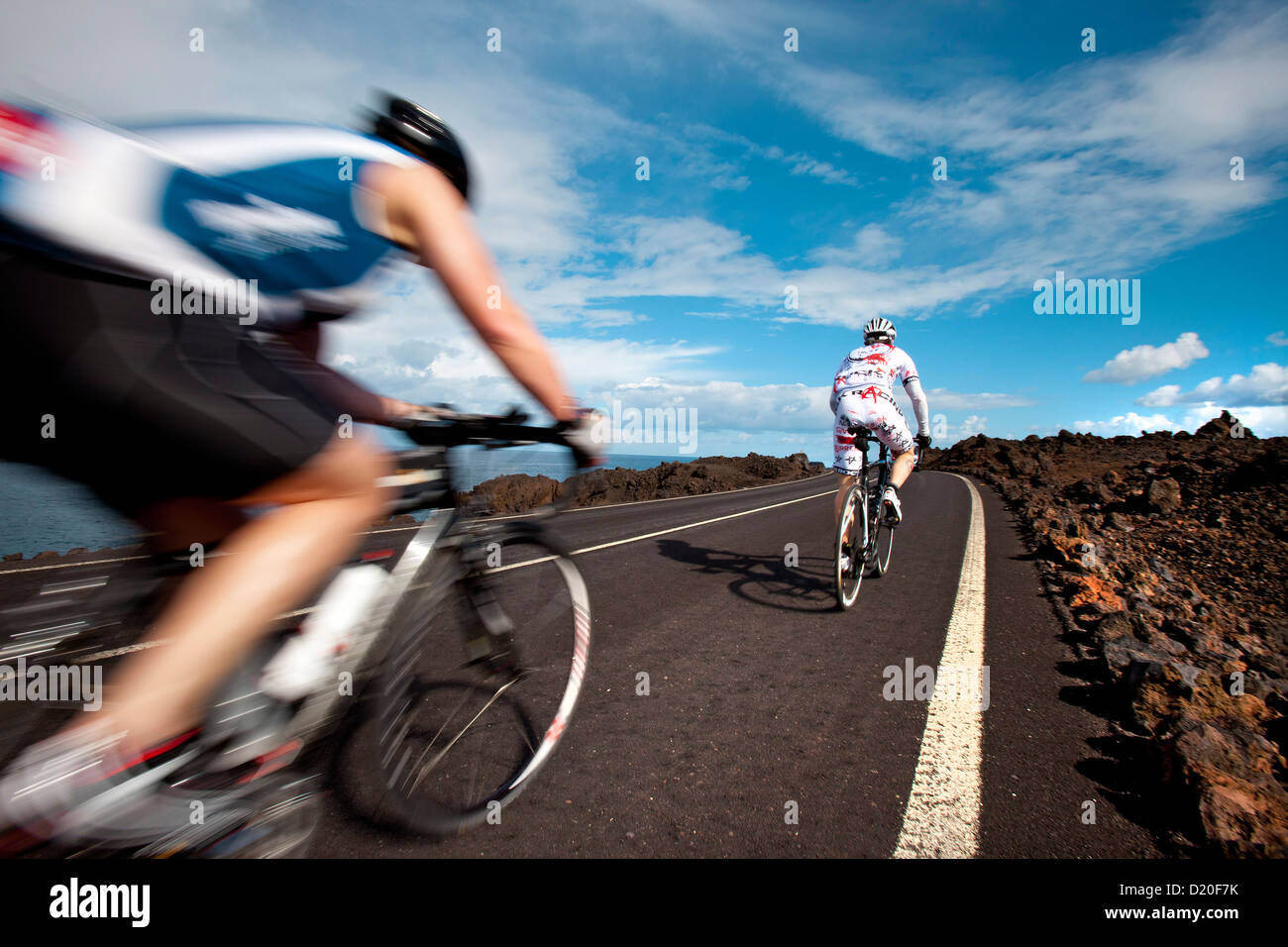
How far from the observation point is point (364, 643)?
4.73ft

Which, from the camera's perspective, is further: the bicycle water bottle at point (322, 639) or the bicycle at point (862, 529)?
the bicycle at point (862, 529)

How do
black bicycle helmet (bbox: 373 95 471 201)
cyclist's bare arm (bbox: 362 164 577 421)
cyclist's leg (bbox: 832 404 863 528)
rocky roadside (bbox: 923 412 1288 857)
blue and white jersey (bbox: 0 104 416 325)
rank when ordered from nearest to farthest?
1. blue and white jersey (bbox: 0 104 416 325)
2. cyclist's bare arm (bbox: 362 164 577 421)
3. black bicycle helmet (bbox: 373 95 471 201)
4. rocky roadside (bbox: 923 412 1288 857)
5. cyclist's leg (bbox: 832 404 863 528)

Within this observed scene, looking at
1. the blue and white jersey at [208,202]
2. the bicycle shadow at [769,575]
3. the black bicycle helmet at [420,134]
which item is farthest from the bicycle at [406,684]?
the bicycle shadow at [769,575]

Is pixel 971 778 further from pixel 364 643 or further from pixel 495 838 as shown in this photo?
pixel 364 643

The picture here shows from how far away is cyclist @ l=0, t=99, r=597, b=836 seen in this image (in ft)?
3.08

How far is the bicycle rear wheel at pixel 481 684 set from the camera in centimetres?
→ 168

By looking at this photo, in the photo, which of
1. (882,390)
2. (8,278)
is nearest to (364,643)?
(8,278)

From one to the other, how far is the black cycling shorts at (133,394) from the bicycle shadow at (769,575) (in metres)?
3.80

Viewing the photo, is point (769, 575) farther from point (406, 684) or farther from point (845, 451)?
point (406, 684)

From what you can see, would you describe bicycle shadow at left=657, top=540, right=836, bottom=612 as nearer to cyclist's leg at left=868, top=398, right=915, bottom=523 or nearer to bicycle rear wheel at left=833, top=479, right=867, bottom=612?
bicycle rear wheel at left=833, top=479, right=867, bottom=612

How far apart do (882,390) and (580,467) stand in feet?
11.3

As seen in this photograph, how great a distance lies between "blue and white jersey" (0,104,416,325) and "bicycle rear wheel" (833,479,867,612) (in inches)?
142

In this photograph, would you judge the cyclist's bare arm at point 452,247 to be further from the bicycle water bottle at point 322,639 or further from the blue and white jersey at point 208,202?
the bicycle water bottle at point 322,639

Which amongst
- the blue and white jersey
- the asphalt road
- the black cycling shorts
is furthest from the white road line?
the blue and white jersey
